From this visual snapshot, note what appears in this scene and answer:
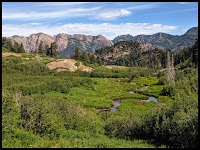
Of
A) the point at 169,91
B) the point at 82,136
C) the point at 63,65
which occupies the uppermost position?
the point at 63,65

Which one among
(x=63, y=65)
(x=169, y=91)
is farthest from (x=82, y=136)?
(x=63, y=65)

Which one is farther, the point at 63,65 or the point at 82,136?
the point at 63,65

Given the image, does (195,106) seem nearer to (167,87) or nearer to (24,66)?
(167,87)

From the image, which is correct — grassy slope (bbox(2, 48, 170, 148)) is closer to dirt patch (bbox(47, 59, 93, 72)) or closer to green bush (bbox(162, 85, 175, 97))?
green bush (bbox(162, 85, 175, 97))

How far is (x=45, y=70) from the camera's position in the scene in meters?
104

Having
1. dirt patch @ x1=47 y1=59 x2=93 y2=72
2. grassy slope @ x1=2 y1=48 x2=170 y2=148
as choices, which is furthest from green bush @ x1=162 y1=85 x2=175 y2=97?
dirt patch @ x1=47 y1=59 x2=93 y2=72

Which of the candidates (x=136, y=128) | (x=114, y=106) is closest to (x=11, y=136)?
(x=136, y=128)

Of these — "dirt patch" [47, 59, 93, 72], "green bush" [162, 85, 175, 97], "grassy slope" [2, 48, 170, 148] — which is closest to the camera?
"grassy slope" [2, 48, 170, 148]

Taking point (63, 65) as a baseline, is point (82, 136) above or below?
below

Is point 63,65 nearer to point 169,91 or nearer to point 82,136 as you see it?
point 169,91

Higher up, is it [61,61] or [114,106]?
[61,61]

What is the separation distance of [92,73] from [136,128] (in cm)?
9381

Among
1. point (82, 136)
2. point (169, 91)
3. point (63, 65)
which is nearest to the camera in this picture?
point (82, 136)

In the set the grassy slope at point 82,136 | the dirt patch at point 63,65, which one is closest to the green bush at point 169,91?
the grassy slope at point 82,136
